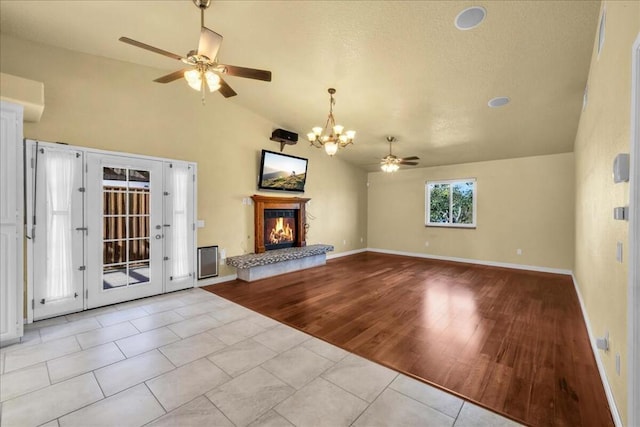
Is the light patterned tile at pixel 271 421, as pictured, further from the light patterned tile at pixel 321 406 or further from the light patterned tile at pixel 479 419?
the light patterned tile at pixel 479 419

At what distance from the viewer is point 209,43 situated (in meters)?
2.47

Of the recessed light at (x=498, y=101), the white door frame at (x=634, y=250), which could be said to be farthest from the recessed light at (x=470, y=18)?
the recessed light at (x=498, y=101)

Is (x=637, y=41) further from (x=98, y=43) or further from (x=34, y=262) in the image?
(x=34, y=262)

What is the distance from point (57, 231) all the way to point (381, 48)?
4.80 metres

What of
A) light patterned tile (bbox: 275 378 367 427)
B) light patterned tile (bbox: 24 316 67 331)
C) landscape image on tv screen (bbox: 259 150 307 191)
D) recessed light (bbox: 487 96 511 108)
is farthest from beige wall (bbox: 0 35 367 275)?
recessed light (bbox: 487 96 511 108)

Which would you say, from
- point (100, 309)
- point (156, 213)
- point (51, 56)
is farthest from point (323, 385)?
point (51, 56)

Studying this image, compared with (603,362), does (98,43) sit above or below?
above

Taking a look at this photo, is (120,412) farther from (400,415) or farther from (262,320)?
(400,415)

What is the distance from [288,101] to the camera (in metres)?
5.13

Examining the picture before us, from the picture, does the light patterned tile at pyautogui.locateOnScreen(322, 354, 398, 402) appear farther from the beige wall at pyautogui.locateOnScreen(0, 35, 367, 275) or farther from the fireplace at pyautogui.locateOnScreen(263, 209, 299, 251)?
the fireplace at pyautogui.locateOnScreen(263, 209, 299, 251)

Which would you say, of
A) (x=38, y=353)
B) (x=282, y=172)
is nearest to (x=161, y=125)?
(x=282, y=172)

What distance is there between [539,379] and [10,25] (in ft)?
21.5

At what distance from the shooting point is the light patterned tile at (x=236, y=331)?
9.88 feet

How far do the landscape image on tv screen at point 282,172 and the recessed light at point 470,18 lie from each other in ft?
13.3
